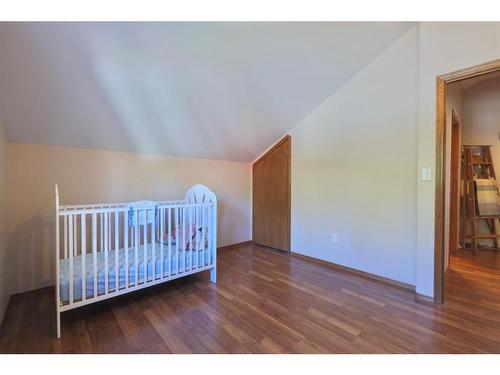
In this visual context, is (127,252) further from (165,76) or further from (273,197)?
(273,197)

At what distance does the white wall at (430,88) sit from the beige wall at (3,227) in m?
3.18

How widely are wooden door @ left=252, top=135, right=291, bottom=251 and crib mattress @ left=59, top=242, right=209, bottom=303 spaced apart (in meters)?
1.36

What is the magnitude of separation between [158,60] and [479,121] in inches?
176

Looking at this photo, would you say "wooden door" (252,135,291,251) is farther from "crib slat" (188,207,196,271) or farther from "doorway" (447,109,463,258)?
"doorway" (447,109,463,258)

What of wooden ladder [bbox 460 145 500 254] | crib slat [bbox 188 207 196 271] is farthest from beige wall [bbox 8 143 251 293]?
wooden ladder [bbox 460 145 500 254]

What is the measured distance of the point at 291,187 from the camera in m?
3.20

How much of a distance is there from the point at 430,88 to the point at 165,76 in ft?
7.06

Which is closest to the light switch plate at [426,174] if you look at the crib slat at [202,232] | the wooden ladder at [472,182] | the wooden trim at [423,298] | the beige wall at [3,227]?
the wooden trim at [423,298]

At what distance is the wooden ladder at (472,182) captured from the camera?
11.1 feet

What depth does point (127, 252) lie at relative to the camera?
180 centimetres

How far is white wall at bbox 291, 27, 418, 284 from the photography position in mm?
2189

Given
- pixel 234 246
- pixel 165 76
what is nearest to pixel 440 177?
pixel 165 76

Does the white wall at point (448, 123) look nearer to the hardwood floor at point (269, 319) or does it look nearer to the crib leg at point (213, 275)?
the hardwood floor at point (269, 319)
